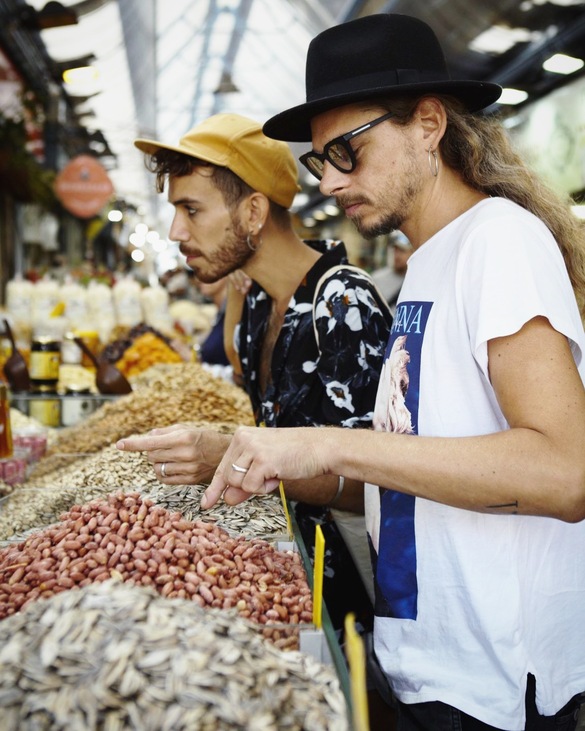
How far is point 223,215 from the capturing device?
218cm

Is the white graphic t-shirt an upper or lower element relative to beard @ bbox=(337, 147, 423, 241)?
lower

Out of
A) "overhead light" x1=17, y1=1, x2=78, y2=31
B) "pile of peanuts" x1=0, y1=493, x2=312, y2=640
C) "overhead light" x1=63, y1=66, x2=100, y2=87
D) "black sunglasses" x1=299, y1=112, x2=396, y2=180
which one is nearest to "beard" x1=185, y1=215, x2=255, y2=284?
"black sunglasses" x1=299, y1=112, x2=396, y2=180

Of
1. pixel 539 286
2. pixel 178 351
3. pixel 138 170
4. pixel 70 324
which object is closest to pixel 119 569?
pixel 539 286

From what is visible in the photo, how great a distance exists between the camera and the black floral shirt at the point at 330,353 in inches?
72.2

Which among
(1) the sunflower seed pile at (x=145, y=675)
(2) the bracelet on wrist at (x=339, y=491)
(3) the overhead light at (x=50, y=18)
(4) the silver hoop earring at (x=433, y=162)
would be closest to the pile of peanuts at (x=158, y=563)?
(1) the sunflower seed pile at (x=145, y=675)

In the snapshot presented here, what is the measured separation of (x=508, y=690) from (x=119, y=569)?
2.24 feet

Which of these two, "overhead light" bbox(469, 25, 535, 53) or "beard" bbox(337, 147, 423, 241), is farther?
"overhead light" bbox(469, 25, 535, 53)

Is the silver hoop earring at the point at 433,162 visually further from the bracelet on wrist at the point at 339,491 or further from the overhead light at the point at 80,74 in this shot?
the overhead light at the point at 80,74

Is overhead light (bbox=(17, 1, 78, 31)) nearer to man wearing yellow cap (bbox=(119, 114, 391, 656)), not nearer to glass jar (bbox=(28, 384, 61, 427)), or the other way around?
glass jar (bbox=(28, 384, 61, 427))

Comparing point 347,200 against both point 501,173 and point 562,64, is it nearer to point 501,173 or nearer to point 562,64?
point 501,173

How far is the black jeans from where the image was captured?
4.01 ft

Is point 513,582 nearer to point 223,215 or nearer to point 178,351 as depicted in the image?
point 223,215

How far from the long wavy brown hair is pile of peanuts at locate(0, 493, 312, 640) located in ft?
2.64

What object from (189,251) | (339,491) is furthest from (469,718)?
(189,251)
